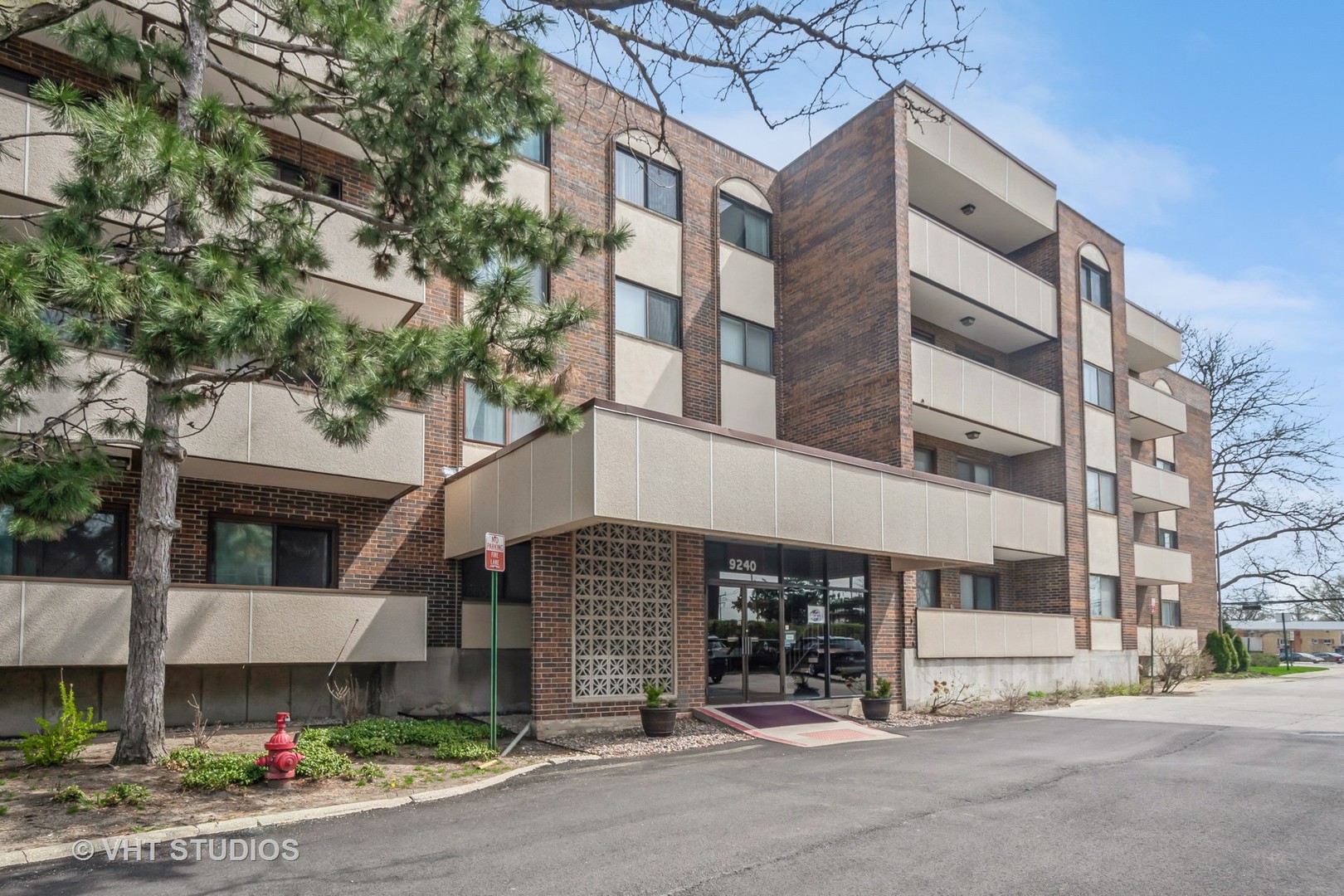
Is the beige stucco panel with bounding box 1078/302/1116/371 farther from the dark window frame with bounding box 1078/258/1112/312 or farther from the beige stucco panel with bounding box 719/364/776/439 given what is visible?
the beige stucco panel with bounding box 719/364/776/439

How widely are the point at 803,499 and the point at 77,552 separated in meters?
10.7

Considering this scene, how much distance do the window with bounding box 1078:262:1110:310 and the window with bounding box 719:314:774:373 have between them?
10.6m

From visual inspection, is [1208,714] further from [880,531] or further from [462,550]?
[462,550]

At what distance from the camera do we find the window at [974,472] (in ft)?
80.8

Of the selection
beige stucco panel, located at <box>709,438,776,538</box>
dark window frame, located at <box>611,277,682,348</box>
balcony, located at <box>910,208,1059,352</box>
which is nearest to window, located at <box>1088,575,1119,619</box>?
balcony, located at <box>910,208,1059,352</box>

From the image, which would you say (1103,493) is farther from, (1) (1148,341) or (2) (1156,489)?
(1) (1148,341)

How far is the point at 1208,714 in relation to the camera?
19.2 meters

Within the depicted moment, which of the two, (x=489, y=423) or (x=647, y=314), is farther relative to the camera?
(x=647, y=314)

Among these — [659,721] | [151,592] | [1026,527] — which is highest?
[1026,527]

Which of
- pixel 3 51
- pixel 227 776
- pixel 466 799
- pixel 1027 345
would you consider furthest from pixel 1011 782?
pixel 1027 345

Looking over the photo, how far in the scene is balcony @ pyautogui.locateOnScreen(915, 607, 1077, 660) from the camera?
20141 mm

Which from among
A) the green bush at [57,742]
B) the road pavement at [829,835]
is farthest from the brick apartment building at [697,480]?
the road pavement at [829,835]

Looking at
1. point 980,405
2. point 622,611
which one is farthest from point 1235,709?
point 622,611

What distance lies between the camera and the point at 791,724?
15938 mm
